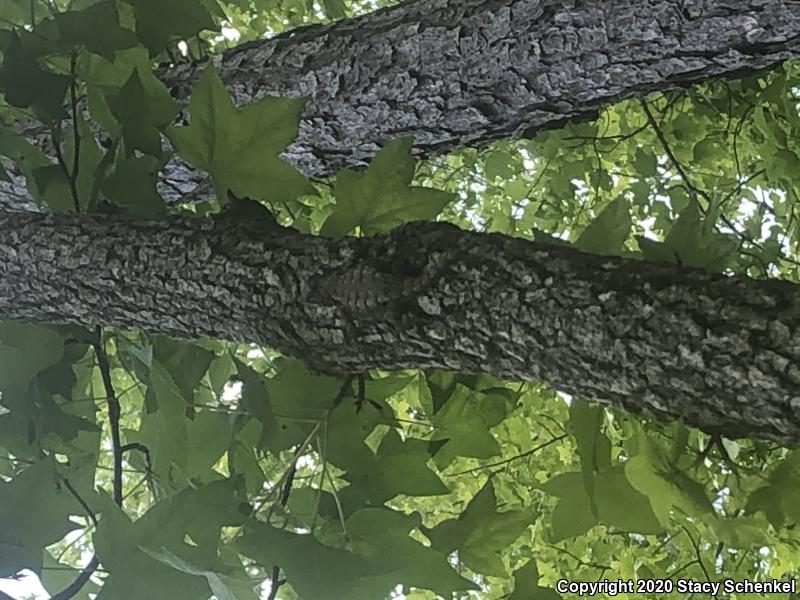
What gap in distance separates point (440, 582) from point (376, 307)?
21 centimetres

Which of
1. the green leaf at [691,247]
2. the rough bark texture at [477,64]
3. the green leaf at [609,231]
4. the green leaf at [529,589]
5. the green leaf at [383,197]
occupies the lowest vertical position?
the green leaf at [529,589]

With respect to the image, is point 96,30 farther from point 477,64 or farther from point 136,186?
point 477,64

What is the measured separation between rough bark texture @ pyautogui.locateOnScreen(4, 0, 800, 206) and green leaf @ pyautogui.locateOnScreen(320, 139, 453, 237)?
0.26 m

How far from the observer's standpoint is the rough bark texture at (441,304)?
0.43 metres

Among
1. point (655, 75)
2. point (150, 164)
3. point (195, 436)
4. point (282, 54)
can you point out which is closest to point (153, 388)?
point (195, 436)

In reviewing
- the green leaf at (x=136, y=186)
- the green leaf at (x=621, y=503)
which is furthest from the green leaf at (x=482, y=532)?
the green leaf at (x=136, y=186)

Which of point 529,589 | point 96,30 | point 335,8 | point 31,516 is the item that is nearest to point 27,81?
point 96,30

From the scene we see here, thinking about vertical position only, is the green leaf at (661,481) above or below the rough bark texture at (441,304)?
below

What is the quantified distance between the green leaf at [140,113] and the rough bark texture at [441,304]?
0.23ft

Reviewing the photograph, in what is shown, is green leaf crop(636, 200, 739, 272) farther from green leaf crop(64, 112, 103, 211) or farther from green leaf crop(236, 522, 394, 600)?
green leaf crop(64, 112, 103, 211)

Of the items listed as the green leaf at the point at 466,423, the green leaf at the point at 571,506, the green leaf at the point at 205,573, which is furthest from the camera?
the green leaf at the point at 466,423

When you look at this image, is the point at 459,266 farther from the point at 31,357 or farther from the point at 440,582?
the point at 31,357

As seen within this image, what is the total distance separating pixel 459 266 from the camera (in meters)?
0.53

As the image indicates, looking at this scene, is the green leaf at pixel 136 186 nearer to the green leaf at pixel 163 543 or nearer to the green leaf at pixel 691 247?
the green leaf at pixel 163 543
